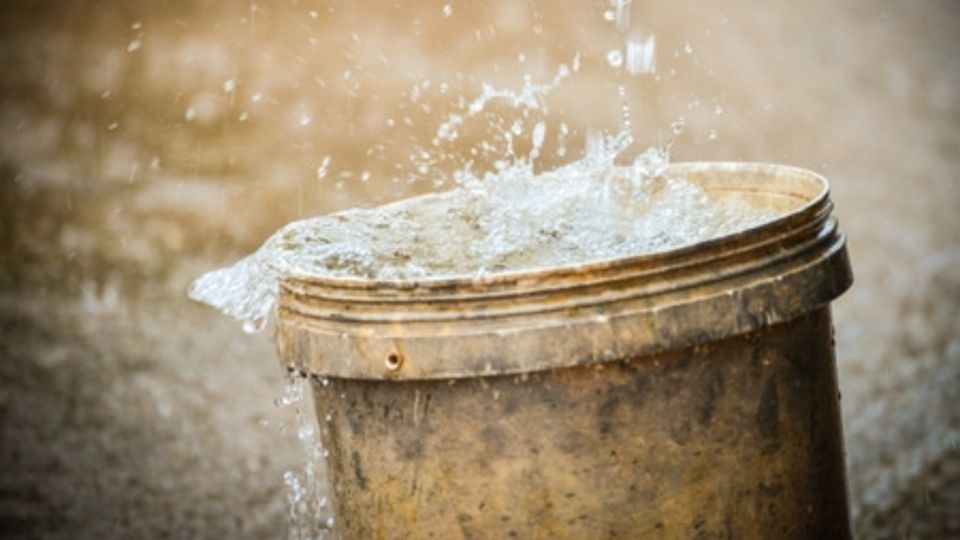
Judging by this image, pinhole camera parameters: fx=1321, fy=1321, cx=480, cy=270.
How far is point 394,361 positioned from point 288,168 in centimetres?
221

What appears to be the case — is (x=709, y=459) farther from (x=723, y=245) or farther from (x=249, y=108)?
(x=249, y=108)

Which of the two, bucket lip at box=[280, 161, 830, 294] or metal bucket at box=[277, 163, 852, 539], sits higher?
bucket lip at box=[280, 161, 830, 294]

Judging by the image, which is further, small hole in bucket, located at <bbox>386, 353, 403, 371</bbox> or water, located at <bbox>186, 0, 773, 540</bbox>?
water, located at <bbox>186, 0, 773, 540</bbox>

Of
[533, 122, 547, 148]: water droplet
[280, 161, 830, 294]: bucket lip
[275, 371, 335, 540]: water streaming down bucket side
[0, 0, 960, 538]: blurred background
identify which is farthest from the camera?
[533, 122, 547, 148]: water droplet

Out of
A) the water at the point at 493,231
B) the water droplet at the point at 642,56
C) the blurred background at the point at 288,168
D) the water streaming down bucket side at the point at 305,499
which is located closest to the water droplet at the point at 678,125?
the blurred background at the point at 288,168

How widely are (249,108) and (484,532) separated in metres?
2.35

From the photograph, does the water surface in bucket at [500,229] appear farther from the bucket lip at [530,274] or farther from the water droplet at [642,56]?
the water droplet at [642,56]

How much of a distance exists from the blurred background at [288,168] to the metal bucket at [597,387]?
171 cm

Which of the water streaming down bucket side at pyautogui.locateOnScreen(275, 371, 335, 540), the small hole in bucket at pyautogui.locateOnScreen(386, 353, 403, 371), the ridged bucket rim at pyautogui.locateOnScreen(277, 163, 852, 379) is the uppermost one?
the ridged bucket rim at pyautogui.locateOnScreen(277, 163, 852, 379)

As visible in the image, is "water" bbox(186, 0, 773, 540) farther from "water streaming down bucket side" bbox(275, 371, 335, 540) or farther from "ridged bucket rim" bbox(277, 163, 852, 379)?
"water streaming down bucket side" bbox(275, 371, 335, 540)

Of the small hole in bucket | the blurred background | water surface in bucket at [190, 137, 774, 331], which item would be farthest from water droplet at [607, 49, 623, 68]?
the small hole in bucket

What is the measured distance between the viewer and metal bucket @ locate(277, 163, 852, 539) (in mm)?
1953

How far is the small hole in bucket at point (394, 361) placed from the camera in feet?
6.63

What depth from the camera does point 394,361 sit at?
2.03 metres
